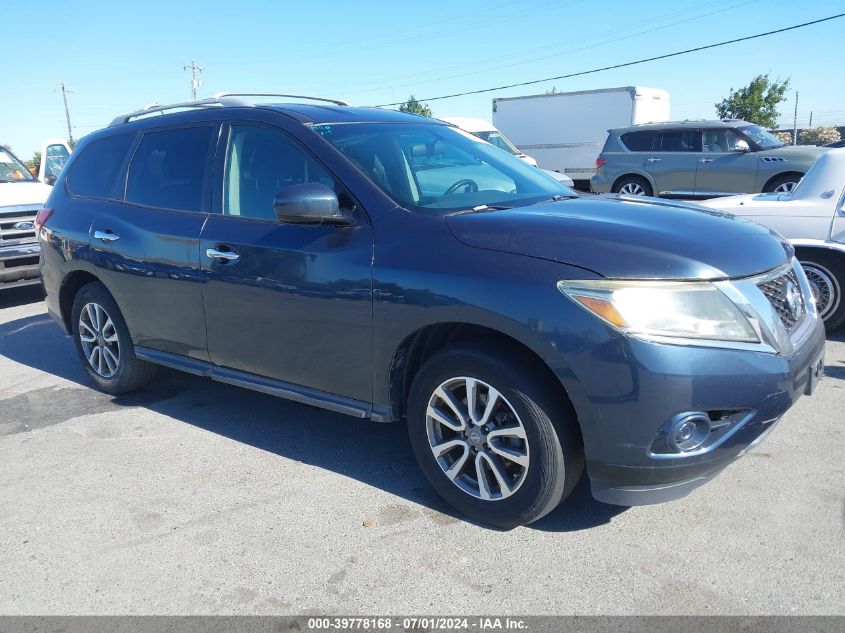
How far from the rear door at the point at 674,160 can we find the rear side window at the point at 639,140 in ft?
0.38

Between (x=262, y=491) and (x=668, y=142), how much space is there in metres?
12.7

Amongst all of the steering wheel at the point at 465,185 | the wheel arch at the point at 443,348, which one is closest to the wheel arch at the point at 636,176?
the steering wheel at the point at 465,185

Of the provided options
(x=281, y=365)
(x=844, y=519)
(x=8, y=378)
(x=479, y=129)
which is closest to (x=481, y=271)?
(x=281, y=365)

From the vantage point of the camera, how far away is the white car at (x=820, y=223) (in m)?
5.66

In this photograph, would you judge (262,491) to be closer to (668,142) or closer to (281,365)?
(281,365)

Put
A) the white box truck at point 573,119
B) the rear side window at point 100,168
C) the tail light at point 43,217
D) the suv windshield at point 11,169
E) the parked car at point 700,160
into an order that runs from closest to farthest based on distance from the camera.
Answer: the rear side window at point 100,168 < the tail light at point 43,217 < the suv windshield at point 11,169 < the parked car at point 700,160 < the white box truck at point 573,119

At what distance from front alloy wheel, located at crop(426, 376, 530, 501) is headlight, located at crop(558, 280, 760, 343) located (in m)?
0.60

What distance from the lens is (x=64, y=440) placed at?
14.5 feet

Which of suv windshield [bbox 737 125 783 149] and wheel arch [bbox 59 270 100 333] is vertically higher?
suv windshield [bbox 737 125 783 149]

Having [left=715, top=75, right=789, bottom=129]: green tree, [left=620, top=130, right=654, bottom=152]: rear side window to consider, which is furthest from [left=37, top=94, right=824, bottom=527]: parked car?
[left=715, top=75, right=789, bottom=129]: green tree

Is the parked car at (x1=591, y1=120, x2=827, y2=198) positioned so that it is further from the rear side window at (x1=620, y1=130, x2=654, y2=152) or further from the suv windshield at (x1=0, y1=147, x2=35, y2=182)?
the suv windshield at (x1=0, y1=147, x2=35, y2=182)

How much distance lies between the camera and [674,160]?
1398cm

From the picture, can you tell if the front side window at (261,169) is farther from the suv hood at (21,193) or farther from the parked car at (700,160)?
the parked car at (700,160)

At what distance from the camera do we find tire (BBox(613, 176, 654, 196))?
1457cm
